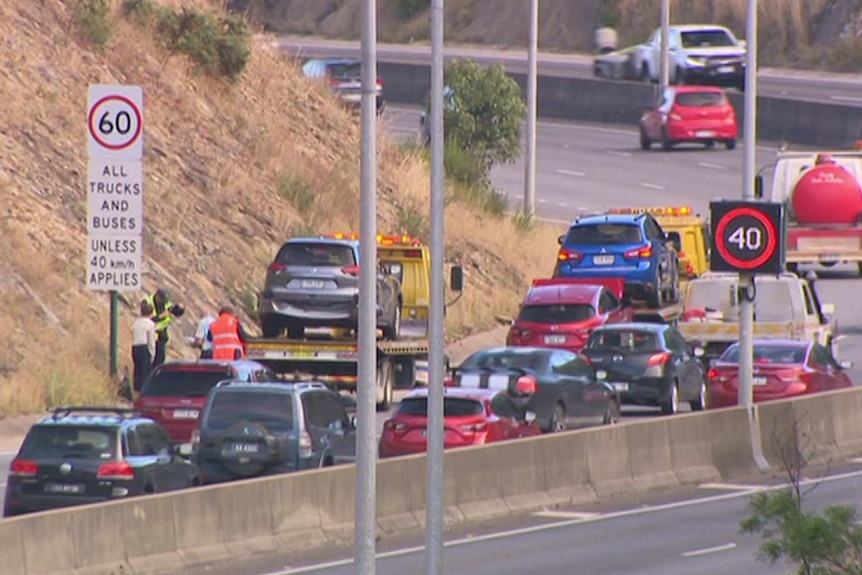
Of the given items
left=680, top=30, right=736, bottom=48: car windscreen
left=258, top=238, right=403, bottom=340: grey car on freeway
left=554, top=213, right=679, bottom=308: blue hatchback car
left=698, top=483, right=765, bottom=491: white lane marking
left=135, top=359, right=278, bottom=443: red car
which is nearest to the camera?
left=135, top=359, right=278, bottom=443: red car

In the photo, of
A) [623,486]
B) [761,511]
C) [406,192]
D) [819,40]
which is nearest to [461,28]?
[819,40]

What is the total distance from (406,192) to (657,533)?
26.1m

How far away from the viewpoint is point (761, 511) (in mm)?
10984

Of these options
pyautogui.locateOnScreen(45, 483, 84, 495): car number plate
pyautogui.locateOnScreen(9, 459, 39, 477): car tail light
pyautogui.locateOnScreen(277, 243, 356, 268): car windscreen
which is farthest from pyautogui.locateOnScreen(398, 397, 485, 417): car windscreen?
pyautogui.locateOnScreen(277, 243, 356, 268): car windscreen

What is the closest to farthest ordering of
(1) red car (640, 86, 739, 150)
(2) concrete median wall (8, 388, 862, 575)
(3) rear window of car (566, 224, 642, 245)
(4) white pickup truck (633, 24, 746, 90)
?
(2) concrete median wall (8, 388, 862, 575)
(3) rear window of car (566, 224, 642, 245)
(1) red car (640, 86, 739, 150)
(4) white pickup truck (633, 24, 746, 90)

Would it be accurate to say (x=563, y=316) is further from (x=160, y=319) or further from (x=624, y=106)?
(x=624, y=106)

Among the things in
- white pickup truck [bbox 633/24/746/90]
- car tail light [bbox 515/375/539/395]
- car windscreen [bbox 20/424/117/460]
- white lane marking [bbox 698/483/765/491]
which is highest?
white pickup truck [bbox 633/24/746/90]

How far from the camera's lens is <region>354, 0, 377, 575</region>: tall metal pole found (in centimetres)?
1456

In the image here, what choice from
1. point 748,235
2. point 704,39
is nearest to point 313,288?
point 748,235

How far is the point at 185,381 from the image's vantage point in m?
26.2

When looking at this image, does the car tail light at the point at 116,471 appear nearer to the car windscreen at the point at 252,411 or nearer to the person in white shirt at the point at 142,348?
the car windscreen at the point at 252,411

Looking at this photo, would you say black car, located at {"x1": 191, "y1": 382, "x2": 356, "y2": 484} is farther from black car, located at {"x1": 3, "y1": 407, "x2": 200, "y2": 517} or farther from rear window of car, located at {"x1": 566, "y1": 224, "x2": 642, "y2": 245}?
rear window of car, located at {"x1": 566, "y1": 224, "x2": 642, "y2": 245}

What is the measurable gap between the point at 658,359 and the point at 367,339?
16.9 meters

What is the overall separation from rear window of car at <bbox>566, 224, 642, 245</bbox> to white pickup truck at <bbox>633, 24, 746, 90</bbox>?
28547 mm
